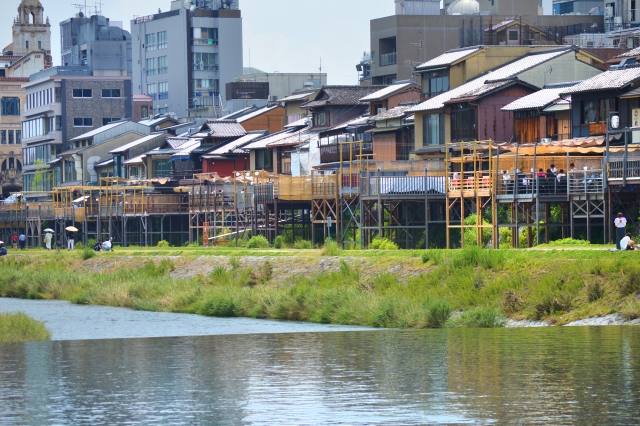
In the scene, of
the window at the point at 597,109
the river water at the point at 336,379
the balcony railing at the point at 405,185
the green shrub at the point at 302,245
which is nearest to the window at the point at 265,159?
the green shrub at the point at 302,245

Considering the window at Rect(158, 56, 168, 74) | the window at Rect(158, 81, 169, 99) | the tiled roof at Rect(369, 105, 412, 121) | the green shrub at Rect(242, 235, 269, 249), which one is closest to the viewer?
the green shrub at Rect(242, 235, 269, 249)

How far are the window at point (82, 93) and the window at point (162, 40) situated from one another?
74.9 ft

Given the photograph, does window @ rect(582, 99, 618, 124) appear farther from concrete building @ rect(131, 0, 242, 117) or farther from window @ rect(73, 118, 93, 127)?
concrete building @ rect(131, 0, 242, 117)

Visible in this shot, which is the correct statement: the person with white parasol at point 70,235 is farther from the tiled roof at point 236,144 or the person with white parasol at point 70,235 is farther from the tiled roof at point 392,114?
the tiled roof at point 392,114

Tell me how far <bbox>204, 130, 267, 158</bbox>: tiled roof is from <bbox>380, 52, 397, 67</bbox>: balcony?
13315mm

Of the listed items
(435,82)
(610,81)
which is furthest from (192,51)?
(610,81)

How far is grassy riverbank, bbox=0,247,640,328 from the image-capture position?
37.4 m

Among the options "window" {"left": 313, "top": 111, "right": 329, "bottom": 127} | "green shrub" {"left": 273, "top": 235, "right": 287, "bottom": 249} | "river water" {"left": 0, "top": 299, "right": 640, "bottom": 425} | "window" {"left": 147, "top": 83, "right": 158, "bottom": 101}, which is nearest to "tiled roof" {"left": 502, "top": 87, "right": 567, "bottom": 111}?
"green shrub" {"left": 273, "top": 235, "right": 287, "bottom": 249}

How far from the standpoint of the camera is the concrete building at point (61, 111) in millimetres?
132625

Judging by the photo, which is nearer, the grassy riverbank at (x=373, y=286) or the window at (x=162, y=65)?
the grassy riverbank at (x=373, y=286)

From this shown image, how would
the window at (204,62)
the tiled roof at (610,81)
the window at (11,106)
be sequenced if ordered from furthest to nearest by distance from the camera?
the window at (11,106) → the window at (204,62) → the tiled roof at (610,81)

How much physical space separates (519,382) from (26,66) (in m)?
143

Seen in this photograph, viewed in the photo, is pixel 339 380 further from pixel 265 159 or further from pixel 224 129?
pixel 224 129

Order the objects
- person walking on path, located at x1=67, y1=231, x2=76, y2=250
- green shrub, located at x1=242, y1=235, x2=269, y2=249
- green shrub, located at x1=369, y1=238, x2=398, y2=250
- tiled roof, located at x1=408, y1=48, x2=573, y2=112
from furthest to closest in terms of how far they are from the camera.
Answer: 1. person walking on path, located at x1=67, y1=231, x2=76, y2=250
2. tiled roof, located at x1=408, y1=48, x2=573, y2=112
3. green shrub, located at x1=242, y1=235, x2=269, y2=249
4. green shrub, located at x1=369, y1=238, x2=398, y2=250
